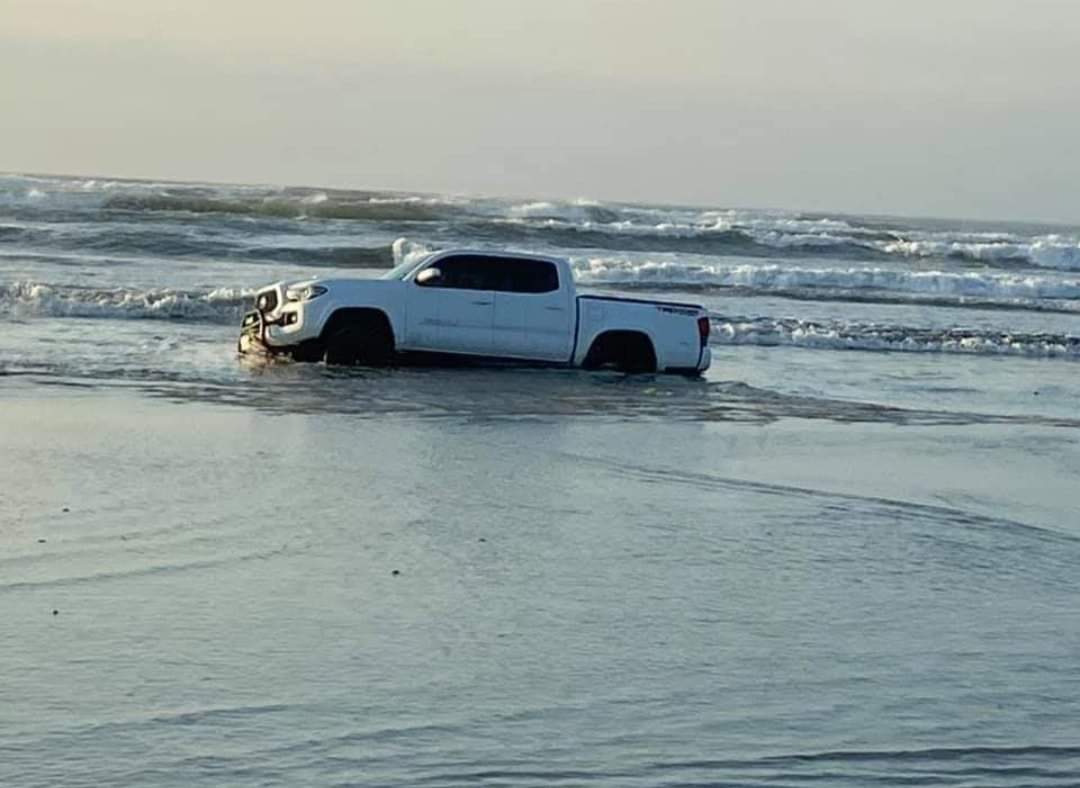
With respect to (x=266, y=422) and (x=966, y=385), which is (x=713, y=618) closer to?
(x=266, y=422)

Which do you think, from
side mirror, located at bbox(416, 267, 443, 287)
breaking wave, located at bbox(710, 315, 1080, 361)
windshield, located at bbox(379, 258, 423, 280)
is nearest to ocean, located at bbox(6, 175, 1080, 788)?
side mirror, located at bbox(416, 267, 443, 287)

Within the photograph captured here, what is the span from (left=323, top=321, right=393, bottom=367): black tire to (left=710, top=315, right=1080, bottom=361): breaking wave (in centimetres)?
740

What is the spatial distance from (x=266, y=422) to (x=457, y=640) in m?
7.23

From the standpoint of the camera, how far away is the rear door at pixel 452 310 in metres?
21.1

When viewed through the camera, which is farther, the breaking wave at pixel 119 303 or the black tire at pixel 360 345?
the breaking wave at pixel 119 303

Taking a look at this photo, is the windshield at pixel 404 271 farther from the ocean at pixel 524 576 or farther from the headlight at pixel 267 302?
the ocean at pixel 524 576

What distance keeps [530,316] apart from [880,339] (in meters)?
8.37

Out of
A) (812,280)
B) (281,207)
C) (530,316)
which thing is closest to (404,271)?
(530,316)

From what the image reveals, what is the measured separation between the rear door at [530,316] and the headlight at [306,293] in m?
2.02

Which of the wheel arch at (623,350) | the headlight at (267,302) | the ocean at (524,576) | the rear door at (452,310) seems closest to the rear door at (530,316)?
the rear door at (452,310)

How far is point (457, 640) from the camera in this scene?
815 cm

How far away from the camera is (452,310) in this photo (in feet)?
69.9

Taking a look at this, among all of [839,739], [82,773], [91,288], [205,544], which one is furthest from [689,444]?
[91,288]

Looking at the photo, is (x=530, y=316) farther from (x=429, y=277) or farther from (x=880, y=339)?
(x=880, y=339)
